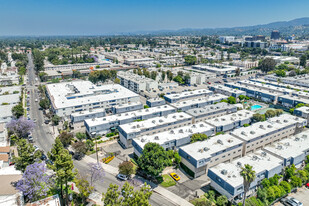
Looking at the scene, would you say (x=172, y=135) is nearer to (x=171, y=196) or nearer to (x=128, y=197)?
(x=171, y=196)

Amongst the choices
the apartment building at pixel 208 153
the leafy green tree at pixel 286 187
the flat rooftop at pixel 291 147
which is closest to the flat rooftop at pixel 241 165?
the flat rooftop at pixel 291 147

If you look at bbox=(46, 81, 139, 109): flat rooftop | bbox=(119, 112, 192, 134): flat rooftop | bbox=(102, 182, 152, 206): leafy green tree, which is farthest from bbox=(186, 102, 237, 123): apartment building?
bbox=(102, 182, 152, 206): leafy green tree

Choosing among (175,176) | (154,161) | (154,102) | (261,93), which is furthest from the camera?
(261,93)

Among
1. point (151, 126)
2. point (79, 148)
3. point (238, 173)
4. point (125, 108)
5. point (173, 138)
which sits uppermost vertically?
point (125, 108)

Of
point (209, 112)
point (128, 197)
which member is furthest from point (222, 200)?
point (209, 112)

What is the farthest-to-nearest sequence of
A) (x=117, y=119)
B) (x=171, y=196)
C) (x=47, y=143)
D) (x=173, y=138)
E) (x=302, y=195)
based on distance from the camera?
(x=117, y=119) < (x=47, y=143) < (x=173, y=138) < (x=302, y=195) < (x=171, y=196)

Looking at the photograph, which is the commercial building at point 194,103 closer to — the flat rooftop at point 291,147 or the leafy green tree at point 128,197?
the flat rooftop at point 291,147

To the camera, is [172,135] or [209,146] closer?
[209,146]
